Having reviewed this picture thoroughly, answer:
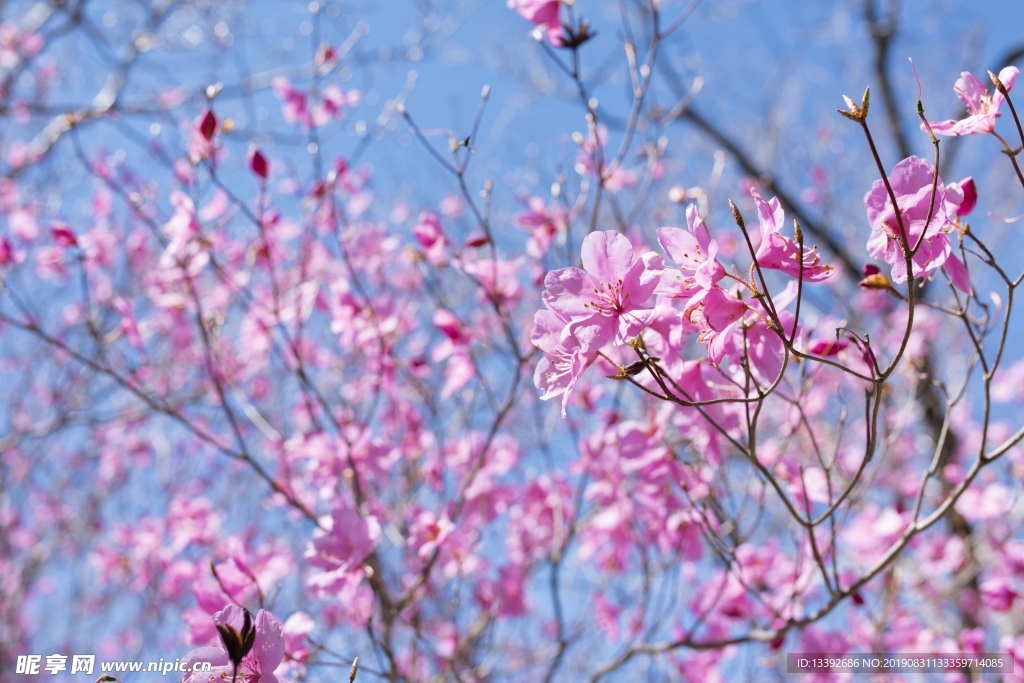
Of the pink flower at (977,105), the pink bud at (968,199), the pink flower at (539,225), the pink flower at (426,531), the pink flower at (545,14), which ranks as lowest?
the pink flower at (426,531)

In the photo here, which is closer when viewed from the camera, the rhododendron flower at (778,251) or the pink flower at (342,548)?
the rhododendron flower at (778,251)

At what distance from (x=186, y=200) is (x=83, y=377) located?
3.22m

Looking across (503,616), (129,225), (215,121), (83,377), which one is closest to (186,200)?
(215,121)

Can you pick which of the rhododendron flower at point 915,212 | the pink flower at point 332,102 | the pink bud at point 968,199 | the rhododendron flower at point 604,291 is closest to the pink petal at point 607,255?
the rhododendron flower at point 604,291

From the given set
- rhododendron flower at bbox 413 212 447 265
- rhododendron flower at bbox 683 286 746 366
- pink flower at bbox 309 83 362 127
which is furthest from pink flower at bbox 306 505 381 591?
pink flower at bbox 309 83 362 127

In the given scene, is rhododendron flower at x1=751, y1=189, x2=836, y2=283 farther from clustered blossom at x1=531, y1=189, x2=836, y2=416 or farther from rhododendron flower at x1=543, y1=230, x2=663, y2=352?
rhododendron flower at x1=543, y1=230, x2=663, y2=352

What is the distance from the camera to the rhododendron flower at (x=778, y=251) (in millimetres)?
1074

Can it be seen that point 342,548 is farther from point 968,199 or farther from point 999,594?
point 999,594

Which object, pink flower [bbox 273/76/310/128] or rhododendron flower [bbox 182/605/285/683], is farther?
pink flower [bbox 273/76/310/128]

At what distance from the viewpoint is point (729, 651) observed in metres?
2.84

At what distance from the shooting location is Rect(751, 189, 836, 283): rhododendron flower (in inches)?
42.3

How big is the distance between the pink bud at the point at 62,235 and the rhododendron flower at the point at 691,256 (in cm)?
192

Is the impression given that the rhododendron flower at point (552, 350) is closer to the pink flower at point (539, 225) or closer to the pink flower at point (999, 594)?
the pink flower at point (539, 225)

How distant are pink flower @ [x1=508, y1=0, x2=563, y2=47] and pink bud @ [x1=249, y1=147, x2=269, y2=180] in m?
0.87
